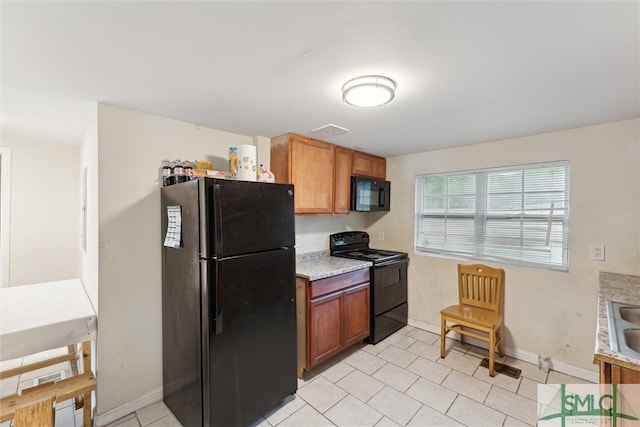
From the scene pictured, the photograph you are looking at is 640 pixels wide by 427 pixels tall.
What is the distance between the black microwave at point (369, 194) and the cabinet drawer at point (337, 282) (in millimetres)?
809

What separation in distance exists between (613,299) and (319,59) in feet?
Result: 7.20

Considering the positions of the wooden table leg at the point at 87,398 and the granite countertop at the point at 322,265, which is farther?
the granite countertop at the point at 322,265

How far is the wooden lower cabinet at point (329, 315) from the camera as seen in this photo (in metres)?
2.34

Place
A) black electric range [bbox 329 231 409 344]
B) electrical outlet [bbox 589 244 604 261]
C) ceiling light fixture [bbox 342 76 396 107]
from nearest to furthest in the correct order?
ceiling light fixture [bbox 342 76 396 107], electrical outlet [bbox 589 244 604 261], black electric range [bbox 329 231 409 344]

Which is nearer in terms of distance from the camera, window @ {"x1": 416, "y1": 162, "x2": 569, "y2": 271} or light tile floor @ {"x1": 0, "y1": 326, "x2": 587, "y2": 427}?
light tile floor @ {"x1": 0, "y1": 326, "x2": 587, "y2": 427}

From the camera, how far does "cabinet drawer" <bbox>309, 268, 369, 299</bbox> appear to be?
92.7 inches

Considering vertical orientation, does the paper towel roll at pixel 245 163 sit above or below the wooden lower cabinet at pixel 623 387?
above

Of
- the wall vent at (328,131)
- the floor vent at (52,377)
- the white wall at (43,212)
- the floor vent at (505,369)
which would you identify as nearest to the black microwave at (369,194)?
the wall vent at (328,131)

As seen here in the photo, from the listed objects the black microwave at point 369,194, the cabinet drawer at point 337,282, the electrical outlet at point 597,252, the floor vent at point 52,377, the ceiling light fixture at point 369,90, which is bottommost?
the floor vent at point 52,377

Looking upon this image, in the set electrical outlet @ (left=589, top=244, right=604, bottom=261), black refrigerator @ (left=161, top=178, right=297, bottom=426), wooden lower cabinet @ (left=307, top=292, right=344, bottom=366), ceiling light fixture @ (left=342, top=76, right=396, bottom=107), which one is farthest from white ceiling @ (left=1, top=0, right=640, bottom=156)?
wooden lower cabinet @ (left=307, top=292, right=344, bottom=366)

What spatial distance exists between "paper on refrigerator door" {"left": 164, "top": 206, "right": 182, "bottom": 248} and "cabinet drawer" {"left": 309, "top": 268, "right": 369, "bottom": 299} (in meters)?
1.08

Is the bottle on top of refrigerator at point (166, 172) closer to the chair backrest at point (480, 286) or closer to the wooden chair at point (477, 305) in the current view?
the wooden chair at point (477, 305)

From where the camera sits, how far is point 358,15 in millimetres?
1042

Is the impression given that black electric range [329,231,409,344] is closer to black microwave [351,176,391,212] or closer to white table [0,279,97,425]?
black microwave [351,176,391,212]
